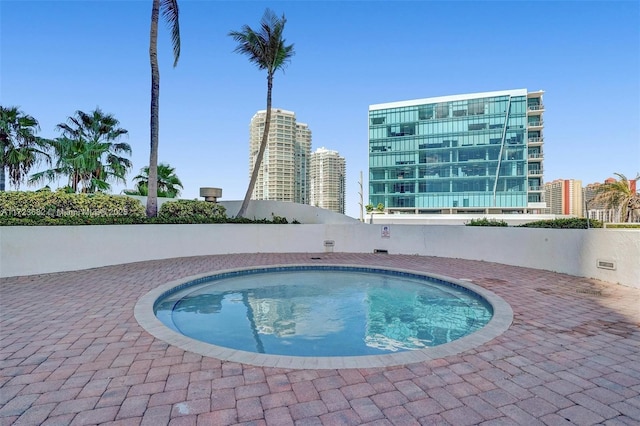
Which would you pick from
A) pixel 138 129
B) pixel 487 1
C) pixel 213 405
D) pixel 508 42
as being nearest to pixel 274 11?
pixel 487 1

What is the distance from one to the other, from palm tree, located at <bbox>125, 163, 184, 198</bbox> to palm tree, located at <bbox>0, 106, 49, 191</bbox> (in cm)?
378

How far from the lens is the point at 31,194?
8.52 metres

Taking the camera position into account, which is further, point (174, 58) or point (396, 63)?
point (396, 63)

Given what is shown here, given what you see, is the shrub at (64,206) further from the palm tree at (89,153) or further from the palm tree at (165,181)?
the palm tree at (165,181)

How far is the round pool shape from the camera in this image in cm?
335

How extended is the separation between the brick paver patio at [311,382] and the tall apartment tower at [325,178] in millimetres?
55806

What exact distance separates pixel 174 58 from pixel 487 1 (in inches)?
464

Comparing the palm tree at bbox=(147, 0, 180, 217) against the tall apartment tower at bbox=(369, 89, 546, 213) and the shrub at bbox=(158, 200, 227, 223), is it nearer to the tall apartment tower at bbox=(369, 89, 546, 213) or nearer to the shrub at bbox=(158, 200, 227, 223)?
the shrub at bbox=(158, 200, 227, 223)

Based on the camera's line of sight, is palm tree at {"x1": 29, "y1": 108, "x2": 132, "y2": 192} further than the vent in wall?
Yes

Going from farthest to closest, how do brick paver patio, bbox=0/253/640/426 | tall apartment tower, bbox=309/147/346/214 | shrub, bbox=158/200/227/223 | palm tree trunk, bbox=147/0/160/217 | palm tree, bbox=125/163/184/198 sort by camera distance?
tall apartment tower, bbox=309/147/346/214 < palm tree, bbox=125/163/184/198 < shrub, bbox=158/200/227/223 < palm tree trunk, bbox=147/0/160/217 < brick paver patio, bbox=0/253/640/426

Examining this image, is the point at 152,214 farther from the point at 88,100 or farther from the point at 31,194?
the point at 88,100

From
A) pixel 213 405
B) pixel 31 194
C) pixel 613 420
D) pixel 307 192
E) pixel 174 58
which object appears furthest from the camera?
pixel 307 192

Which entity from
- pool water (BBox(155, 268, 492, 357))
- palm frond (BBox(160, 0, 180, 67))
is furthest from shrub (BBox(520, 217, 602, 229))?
palm frond (BBox(160, 0, 180, 67))

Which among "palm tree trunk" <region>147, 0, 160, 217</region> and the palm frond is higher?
the palm frond
